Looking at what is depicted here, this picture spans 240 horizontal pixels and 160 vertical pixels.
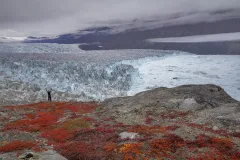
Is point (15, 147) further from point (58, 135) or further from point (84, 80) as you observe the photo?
point (84, 80)

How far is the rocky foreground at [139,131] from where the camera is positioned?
13477 mm

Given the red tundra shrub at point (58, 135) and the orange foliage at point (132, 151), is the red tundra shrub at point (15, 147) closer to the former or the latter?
the red tundra shrub at point (58, 135)

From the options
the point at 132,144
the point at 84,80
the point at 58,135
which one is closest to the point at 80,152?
the point at 132,144

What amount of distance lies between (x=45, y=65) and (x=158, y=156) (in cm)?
6224

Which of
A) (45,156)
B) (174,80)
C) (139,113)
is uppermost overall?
(45,156)

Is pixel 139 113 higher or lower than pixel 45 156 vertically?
lower

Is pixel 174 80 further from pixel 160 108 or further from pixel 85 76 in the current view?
pixel 160 108

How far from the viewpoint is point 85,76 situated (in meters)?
65.1

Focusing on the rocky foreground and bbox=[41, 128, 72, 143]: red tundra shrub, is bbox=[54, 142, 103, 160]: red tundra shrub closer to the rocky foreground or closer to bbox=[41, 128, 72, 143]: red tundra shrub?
the rocky foreground

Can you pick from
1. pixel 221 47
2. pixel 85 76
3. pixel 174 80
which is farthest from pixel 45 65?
pixel 221 47

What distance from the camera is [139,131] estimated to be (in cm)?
1761

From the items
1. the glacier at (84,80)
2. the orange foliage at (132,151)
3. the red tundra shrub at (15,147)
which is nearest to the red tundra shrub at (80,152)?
the orange foliage at (132,151)

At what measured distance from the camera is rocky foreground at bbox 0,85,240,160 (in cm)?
1348

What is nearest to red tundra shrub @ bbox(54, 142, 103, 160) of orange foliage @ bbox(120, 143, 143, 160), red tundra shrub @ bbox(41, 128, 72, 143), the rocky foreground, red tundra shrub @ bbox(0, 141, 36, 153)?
the rocky foreground
